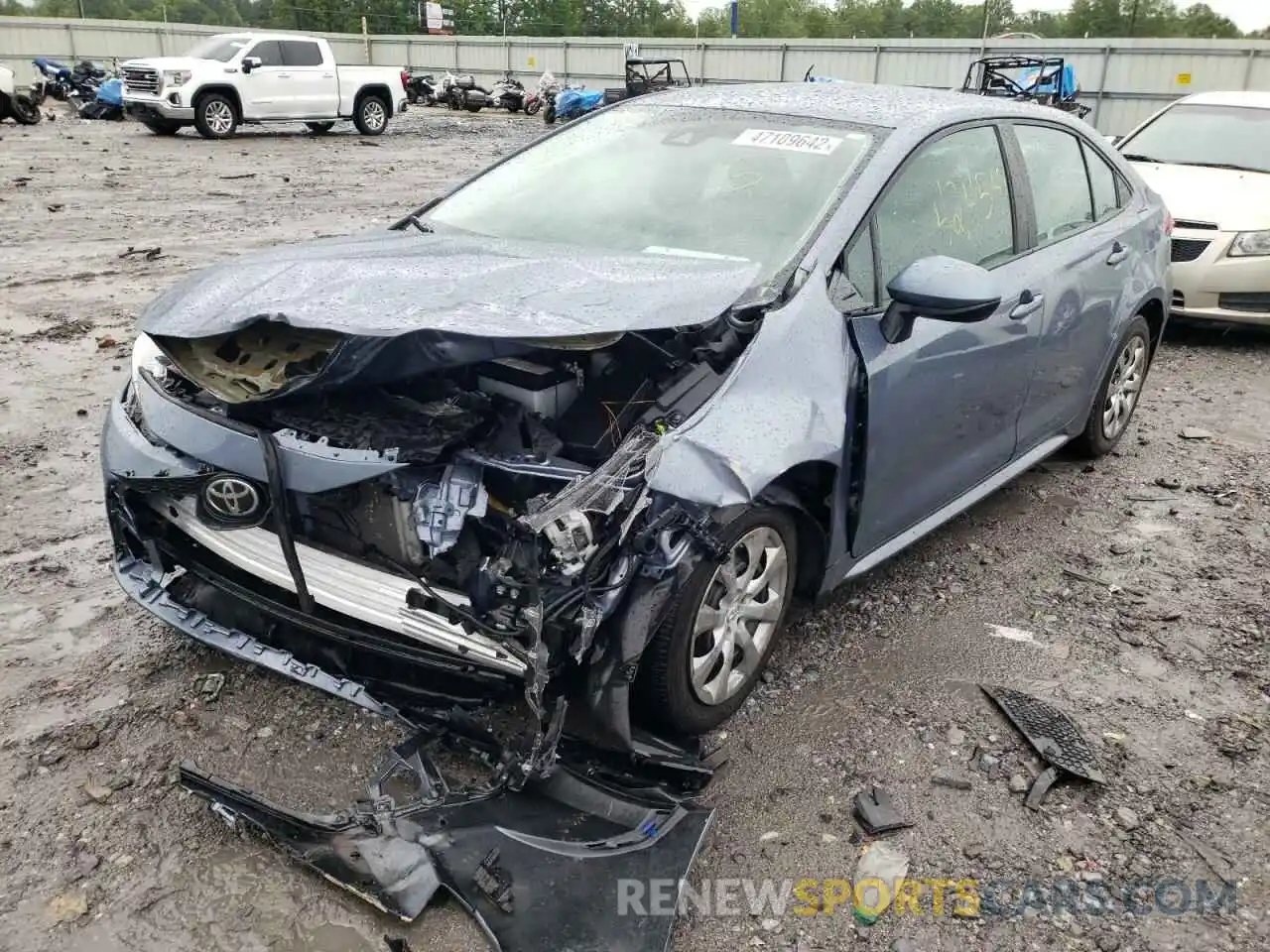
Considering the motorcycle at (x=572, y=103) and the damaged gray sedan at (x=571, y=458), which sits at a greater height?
the motorcycle at (x=572, y=103)

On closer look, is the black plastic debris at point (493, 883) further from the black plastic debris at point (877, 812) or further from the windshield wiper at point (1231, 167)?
the windshield wiper at point (1231, 167)

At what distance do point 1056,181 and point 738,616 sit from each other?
2.51 m

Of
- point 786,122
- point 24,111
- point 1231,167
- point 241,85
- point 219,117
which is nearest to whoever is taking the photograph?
point 786,122

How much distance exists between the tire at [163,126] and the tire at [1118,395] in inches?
709

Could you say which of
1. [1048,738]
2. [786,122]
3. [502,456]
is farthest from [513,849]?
[786,122]

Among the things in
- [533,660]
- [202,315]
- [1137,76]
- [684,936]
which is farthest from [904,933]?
[1137,76]

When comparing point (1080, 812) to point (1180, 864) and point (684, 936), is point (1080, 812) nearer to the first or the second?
point (1180, 864)

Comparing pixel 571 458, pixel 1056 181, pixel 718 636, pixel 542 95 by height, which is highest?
pixel 542 95

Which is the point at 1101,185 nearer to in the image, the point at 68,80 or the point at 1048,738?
the point at 1048,738

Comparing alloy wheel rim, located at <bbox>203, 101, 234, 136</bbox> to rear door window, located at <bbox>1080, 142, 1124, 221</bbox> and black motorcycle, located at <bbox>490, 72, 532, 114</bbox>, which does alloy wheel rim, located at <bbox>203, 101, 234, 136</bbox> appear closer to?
black motorcycle, located at <bbox>490, 72, 532, 114</bbox>

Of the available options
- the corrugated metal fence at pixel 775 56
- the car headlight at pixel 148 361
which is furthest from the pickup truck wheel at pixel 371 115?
the car headlight at pixel 148 361

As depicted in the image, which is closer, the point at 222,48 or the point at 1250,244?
the point at 1250,244

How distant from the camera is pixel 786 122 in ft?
12.0

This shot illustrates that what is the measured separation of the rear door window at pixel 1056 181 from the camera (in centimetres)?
402
